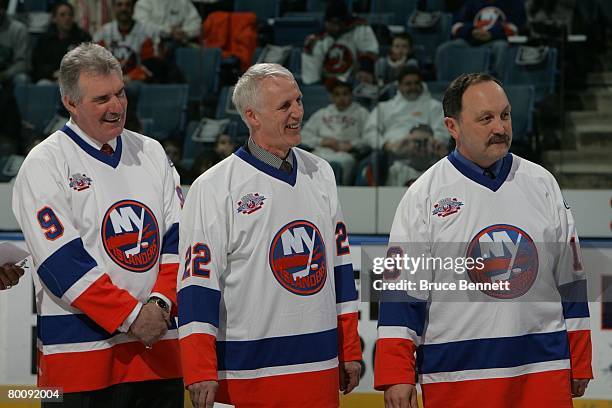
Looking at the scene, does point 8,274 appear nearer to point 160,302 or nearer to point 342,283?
point 160,302

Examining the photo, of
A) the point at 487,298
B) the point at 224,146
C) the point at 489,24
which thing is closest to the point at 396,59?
the point at 489,24

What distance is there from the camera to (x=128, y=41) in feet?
17.1

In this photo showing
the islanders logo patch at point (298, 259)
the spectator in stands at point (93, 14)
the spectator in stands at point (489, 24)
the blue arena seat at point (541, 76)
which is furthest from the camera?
the spectator in stands at point (93, 14)

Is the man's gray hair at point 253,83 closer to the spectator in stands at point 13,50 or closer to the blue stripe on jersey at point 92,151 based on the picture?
the blue stripe on jersey at point 92,151

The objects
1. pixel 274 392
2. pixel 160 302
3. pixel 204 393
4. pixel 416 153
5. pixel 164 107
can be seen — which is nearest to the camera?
pixel 204 393

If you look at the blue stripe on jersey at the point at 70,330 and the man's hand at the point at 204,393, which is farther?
the blue stripe on jersey at the point at 70,330

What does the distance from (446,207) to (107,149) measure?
0.88m

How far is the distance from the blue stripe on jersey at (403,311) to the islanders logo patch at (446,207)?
21 cm

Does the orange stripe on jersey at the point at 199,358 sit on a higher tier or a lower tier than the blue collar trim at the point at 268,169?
lower

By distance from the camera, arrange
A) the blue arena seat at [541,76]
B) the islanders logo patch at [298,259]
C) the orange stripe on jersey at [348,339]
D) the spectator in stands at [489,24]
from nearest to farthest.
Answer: the islanders logo patch at [298,259], the orange stripe on jersey at [348,339], the blue arena seat at [541,76], the spectator in stands at [489,24]

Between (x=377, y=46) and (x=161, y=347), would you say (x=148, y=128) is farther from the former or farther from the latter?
(x=161, y=347)

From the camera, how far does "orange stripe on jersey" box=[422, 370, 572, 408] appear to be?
2.26 m

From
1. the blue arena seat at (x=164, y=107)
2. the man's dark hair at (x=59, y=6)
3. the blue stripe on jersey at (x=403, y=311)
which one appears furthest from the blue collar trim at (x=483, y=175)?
the man's dark hair at (x=59, y=6)

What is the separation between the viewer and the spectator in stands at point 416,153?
453 cm
